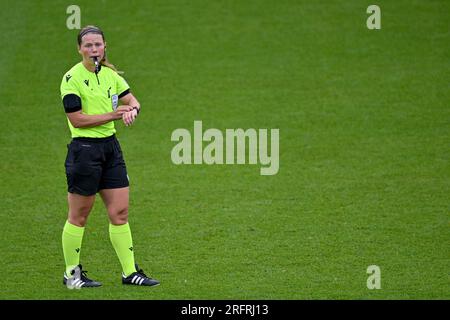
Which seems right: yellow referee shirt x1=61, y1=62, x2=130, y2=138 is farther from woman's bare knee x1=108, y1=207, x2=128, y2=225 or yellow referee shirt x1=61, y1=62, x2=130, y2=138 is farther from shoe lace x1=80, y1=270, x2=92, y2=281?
shoe lace x1=80, y1=270, x2=92, y2=281

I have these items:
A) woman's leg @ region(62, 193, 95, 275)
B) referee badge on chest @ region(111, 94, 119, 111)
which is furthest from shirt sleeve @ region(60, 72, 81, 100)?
woman's leg @ region(62, 193, 95, 275)

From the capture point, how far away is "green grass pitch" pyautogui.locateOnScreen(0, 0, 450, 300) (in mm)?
9180

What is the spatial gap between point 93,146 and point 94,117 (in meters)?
0.29

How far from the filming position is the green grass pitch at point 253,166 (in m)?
9.18

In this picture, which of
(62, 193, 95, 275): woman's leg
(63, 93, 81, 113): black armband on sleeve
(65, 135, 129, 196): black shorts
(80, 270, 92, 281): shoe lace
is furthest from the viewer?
(80, 270, 92, 281): shoe lace

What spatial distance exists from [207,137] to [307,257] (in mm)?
4344

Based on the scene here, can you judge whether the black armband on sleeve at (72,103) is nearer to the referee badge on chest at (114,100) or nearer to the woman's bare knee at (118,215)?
the referee badge on chest at (114,100)

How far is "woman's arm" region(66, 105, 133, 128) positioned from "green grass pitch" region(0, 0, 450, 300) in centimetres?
149

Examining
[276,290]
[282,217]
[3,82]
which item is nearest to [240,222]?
[282,217]

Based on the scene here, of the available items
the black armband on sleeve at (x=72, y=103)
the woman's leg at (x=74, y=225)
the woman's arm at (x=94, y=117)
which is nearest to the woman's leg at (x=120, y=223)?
the woman's leg at (x=74, y=225)

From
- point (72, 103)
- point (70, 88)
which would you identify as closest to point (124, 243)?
point (72, 103)

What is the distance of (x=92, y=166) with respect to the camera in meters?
8.30

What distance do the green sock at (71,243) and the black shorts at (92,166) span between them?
371mm

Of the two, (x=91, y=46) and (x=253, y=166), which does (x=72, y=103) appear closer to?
(x=91, y=46)
